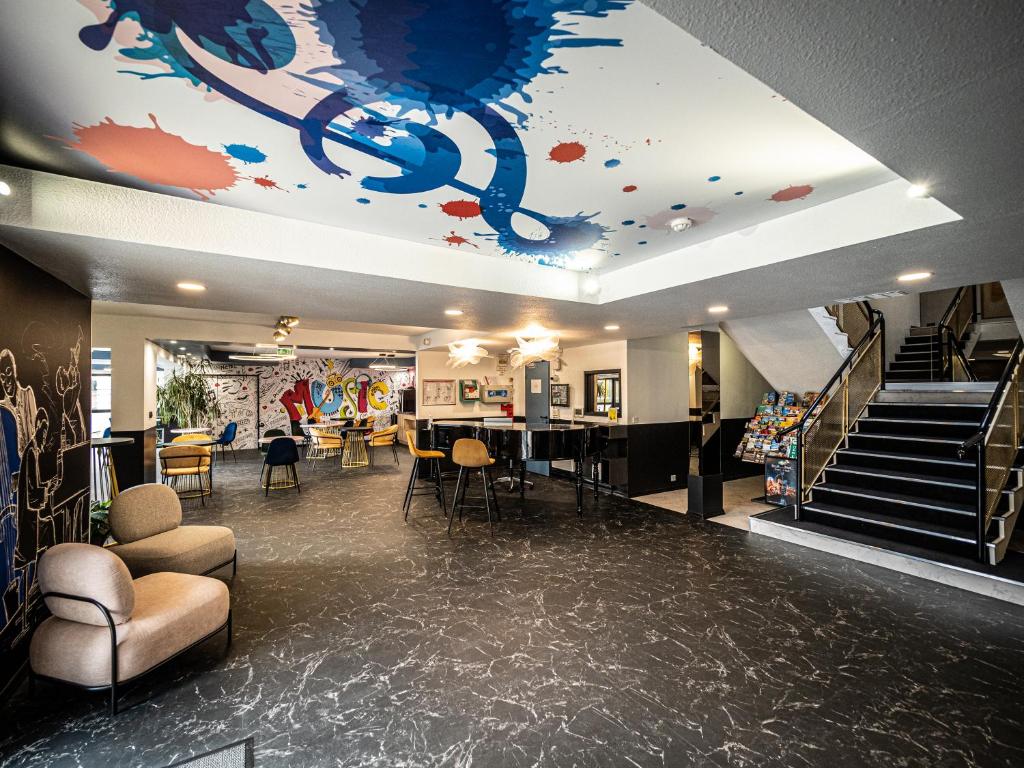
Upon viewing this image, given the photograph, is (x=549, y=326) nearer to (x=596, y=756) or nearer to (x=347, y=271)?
(x=347, y=271)

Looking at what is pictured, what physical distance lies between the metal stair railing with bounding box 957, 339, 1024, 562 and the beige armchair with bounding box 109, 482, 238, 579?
609 cm

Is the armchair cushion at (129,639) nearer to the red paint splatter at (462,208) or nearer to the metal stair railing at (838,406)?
the red paint splatter at (462,208)

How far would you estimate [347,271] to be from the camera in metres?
3.10

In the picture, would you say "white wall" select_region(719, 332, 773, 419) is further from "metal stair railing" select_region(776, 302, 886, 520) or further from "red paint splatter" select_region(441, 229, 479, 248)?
"red paint splatter" select_region(441, 229, 479, 248)

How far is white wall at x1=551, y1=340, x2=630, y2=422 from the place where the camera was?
705cm

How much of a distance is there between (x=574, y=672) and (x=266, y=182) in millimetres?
3126

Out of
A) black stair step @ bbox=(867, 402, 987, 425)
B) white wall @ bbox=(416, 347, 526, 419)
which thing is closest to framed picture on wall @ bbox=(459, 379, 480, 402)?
white wall @ bbox=(416, 347, 526, 419)

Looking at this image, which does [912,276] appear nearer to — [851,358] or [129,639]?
[851,358]

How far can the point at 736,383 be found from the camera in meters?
8.17

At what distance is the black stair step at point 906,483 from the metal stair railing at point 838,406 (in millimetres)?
218

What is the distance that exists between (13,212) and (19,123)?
0.58m

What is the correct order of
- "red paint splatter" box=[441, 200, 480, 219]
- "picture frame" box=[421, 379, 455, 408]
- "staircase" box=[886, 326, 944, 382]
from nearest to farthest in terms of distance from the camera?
"red paint splatter" box=[441, 200, 480, 219]
"staircase" box=[886, 326, 944, 382]
"picture frame" box=[421, 379, 455, 408]

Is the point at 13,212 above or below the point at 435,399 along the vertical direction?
above

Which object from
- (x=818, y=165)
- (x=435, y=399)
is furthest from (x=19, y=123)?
(x=435, y=399)
